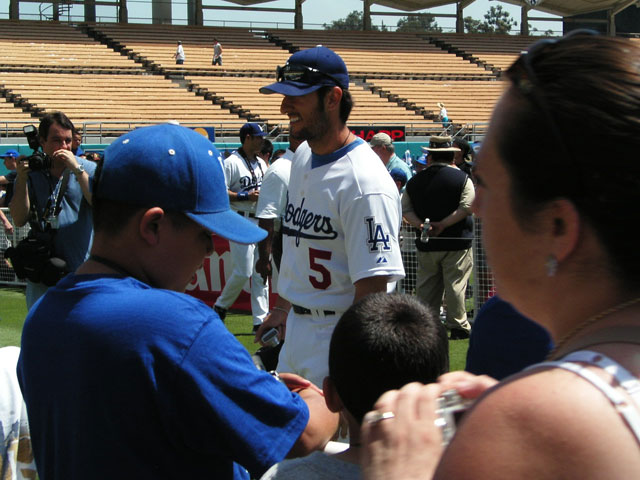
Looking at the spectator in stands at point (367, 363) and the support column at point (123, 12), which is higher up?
the support column at point (123, 12)

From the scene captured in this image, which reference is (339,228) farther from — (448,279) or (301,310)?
(448,279)

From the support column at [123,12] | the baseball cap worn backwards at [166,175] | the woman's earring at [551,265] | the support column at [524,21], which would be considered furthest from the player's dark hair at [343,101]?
the support column at [524,21]

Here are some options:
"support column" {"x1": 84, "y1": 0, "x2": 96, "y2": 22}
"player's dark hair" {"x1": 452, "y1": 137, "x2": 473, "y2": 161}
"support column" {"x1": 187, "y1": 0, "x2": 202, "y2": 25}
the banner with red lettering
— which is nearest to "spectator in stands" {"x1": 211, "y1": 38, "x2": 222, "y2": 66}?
"support column" {"x1": 187, "y1": 0, "x2": 202, "y2": 25}

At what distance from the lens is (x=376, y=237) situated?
325cm

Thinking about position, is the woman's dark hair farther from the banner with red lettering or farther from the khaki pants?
the banner with red lettering

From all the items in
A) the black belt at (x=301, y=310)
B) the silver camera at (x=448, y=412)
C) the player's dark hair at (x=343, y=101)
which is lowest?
the black belt at (x=301, y=310)

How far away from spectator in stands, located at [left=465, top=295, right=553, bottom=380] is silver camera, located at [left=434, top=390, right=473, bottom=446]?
1154 millimetres

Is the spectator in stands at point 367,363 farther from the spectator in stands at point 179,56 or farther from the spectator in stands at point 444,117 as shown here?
the spectator in stands at point 179,56

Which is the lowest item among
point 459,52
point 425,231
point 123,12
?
point 425,231

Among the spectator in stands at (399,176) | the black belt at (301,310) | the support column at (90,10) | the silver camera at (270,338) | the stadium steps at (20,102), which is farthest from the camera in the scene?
the support column at (90,10)

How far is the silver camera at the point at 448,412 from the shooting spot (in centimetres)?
107

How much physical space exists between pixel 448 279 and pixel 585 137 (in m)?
7.20

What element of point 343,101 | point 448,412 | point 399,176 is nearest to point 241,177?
→ point 399,176

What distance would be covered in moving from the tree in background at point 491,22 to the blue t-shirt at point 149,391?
293ft
